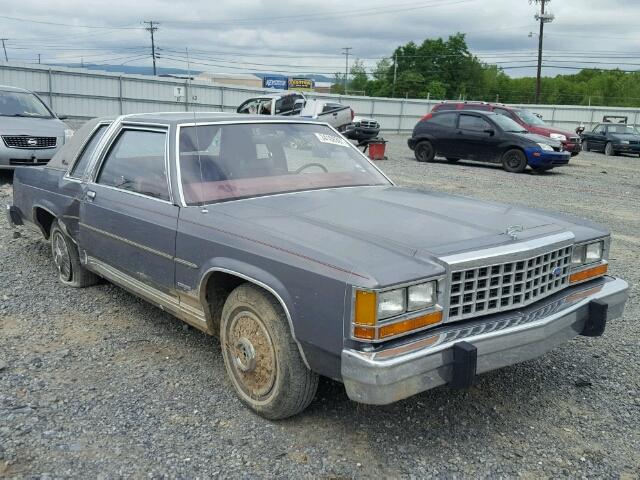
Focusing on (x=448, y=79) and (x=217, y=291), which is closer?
(x=217, y=291)

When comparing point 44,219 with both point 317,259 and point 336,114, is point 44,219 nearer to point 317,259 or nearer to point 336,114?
point 317,259

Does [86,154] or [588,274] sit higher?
[86,154]

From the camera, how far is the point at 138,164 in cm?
426

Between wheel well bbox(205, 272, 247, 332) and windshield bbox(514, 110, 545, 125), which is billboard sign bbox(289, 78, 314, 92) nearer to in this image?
windshield bbox(514, 110, 545, 125)

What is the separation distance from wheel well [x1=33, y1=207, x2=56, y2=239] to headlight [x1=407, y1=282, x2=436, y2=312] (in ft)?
12.9

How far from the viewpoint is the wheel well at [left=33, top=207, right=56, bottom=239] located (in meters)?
5.52

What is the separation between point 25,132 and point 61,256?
5871 mm

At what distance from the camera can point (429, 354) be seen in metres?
2.64

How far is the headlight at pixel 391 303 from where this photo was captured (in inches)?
103

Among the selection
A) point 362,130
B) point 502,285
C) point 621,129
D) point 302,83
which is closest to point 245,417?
point 502,285

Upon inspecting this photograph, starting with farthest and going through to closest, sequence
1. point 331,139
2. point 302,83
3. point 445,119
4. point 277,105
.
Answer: point 302,83 < point 277,105 < point 445,119 < point 331,139

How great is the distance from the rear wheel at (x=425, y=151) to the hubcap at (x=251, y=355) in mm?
14874

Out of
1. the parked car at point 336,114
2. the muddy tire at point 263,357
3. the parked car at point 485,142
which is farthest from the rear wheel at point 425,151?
the muddy tire at point 263,357

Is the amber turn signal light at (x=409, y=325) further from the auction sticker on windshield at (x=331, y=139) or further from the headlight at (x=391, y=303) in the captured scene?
the auction sticker on windshield at (x=331, y=139)
